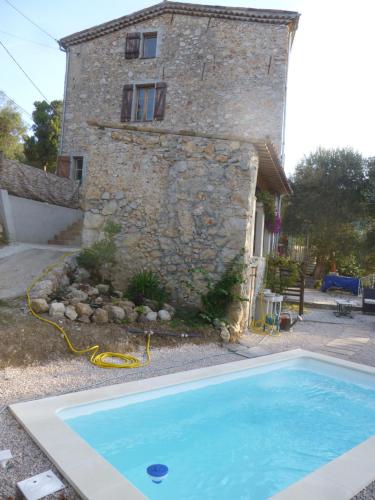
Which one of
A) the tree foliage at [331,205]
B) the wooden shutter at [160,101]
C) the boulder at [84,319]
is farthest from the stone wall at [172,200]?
the tree foliage at [331,205]

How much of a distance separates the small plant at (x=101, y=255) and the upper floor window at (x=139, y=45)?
30.2 ft

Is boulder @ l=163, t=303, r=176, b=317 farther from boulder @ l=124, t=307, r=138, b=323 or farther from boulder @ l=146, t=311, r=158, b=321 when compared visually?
boulder @ l=124, t=307, r=138, b=323

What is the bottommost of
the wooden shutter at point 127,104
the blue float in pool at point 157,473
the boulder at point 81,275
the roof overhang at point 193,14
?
the blue float in pool at point 157,473

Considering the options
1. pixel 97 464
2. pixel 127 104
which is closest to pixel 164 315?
pixel 97 464

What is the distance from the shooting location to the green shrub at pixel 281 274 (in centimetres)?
941

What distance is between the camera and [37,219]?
34.3 feet

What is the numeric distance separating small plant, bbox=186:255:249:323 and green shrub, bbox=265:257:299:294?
340cm

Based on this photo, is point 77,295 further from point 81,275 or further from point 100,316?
point 81,275

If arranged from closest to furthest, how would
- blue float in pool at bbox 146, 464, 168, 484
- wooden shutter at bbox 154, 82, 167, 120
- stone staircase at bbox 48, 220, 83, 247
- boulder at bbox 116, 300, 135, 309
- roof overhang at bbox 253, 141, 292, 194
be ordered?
1. blue float in pool at bbox 146, 464, 168, 484
2. boulder at bbox 116, 300, 135, 309
3. roof overhang at bbox 253, 141, 292, 194
4. stone staircase at bbox 48, 220, 83, 247
5. wooden shutter at bbox 154, 82, 167, 120

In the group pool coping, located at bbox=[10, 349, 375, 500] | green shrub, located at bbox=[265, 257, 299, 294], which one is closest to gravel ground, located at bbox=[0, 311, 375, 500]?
pool coping, located at bbox=[10, 349, 375, 500]

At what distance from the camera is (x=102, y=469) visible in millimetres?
2215

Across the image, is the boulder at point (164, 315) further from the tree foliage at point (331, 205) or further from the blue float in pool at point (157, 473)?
the tree foliage at point (331, 205)

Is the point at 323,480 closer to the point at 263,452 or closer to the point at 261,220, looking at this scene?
the point at 263,452

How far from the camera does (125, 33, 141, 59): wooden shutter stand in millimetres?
13219
